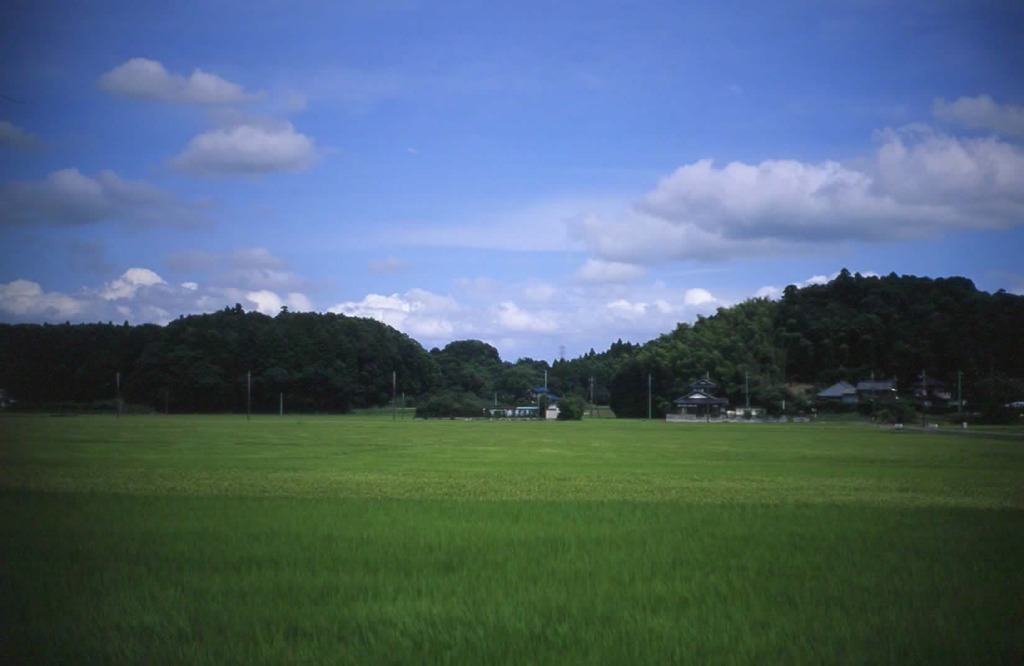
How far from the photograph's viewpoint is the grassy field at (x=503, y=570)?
588 cm

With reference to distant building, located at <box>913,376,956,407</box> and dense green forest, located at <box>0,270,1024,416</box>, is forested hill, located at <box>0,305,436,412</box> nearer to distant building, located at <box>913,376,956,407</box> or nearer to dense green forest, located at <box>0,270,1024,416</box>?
dense green forest, located at <box>0,270,1024,416</box>

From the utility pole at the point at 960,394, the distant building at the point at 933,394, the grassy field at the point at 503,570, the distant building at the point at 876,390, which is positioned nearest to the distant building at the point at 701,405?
the distant building at the point at 876,390

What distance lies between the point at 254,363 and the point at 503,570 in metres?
80.1

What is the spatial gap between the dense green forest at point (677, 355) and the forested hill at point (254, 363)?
14 cm

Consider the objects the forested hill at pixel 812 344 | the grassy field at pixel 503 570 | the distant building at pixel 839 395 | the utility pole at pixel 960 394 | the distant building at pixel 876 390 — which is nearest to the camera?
the grassy field at pixel 503 570

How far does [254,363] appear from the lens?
84.8 metres

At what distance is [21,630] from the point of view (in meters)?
6.05

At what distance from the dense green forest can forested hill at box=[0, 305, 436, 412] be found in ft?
0.46

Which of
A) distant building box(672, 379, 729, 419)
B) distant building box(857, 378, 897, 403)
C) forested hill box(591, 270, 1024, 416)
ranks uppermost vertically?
forested hill box(591, 270, 1024, 416)

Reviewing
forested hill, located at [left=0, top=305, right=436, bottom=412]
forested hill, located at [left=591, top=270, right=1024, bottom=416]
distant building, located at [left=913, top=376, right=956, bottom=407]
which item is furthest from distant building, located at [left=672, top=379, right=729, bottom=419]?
forested hill, located at [left=0, top=305, right=436, bottom=412]

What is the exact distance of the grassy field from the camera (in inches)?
231

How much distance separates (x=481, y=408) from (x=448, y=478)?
2810 inches

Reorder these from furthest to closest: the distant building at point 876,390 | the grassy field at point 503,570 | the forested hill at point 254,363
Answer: the distant building at point 876,390 < the forested hill at point 254,363 < the grassy field at point 503,570

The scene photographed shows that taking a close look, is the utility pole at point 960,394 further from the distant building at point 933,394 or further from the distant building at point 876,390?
the distant building at point 876,390
